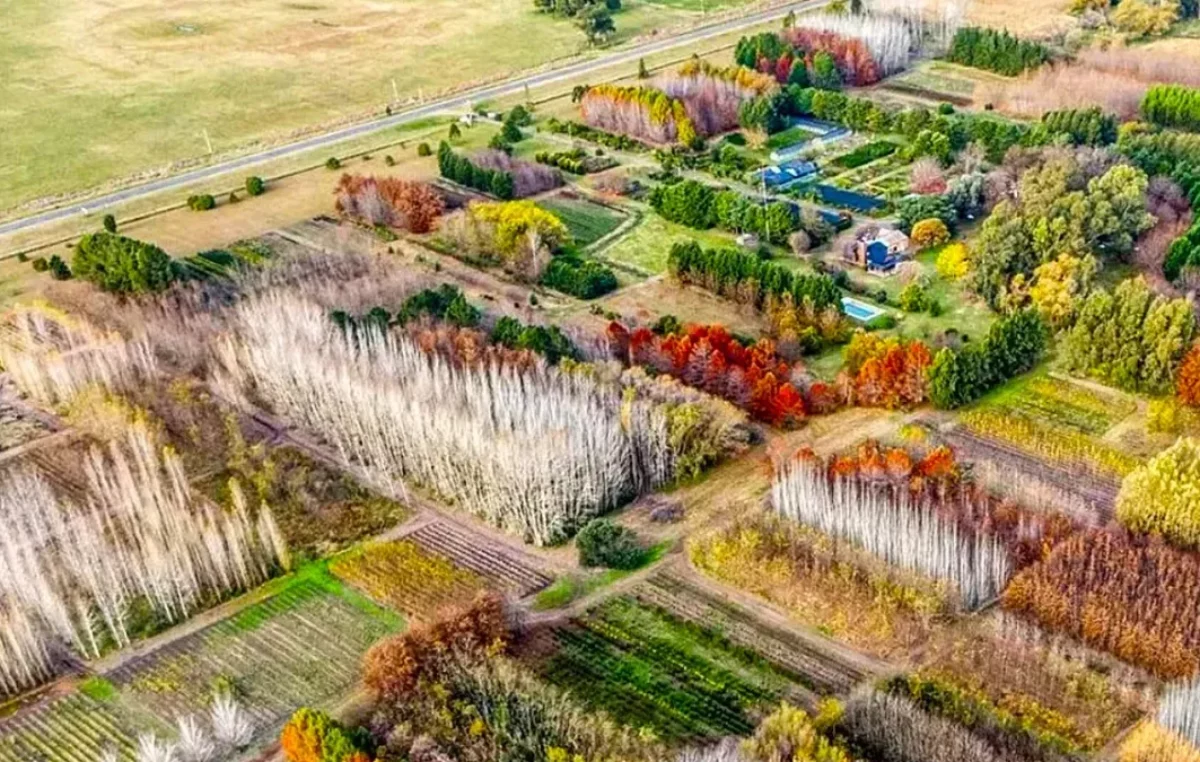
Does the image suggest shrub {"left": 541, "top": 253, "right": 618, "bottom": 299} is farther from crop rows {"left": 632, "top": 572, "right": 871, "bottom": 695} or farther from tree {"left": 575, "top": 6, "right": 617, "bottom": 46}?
tree {"left": 575, "top": 6, "right": 617, "bottom": 46}

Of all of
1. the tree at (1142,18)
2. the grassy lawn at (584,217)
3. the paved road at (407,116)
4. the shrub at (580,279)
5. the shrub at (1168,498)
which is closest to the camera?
the shrub at (1168,498)

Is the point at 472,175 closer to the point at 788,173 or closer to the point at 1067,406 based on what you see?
the point at 788,173

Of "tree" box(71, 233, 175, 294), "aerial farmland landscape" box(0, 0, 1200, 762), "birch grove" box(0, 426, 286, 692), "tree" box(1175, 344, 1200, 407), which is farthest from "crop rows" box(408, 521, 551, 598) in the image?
"tree" box(1175, 344, 1200, 407)

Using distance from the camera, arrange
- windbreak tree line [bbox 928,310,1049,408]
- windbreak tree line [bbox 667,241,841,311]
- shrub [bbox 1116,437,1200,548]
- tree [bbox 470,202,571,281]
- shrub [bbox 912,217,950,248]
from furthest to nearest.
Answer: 1. shrub [bbox 912,217,950,248]
2. tree [bbox 470,202,571,281]
3. windbreak tree line [bbox 667,241,841,311]
4. windbreak tree line [bbox 928,310,1049,408]
5. shrub [bbox 1116,437,1200,548]

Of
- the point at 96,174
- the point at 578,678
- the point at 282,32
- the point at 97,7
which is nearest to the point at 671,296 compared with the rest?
the point at 578,678

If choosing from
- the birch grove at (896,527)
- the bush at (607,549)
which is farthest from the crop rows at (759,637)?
the birch grove at (896,527)

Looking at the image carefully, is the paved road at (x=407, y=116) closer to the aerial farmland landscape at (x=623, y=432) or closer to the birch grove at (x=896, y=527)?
the aerial farmland landscape at (x=623, y=432)

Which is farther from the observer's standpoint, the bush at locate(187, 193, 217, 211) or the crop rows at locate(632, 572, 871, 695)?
the bush at locate(187, 193, 217, 211)

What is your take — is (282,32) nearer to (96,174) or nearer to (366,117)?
(366,117)
